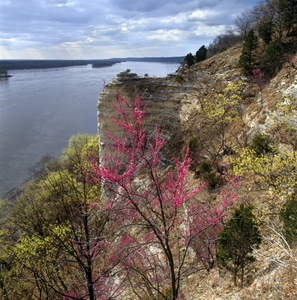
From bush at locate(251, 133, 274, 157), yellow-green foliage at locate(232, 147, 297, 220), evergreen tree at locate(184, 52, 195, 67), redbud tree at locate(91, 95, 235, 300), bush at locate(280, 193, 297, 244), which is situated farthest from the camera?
evergreen tree at locate(184, 52, 195, 67)

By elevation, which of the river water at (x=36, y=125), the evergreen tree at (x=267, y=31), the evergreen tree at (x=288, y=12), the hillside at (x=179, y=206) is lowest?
the river water at (x=36, y=125)

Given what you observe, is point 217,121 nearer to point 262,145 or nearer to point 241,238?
point 262,145

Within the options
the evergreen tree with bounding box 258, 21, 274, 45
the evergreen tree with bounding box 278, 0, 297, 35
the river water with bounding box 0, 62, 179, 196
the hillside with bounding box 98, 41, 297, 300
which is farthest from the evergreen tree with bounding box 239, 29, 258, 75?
the river water with bounding box 0, 62, 179, 196

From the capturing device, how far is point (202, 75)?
20.7 metres

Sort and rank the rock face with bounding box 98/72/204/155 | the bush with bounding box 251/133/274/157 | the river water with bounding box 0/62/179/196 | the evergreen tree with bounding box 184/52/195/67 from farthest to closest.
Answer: the river water with bounding box 0/62/179/196
the evergreen tree with bounding box 184/52/195/67
the rock face with bounding box 98/72/204/155
the bush with bounding box 251/133/274/157

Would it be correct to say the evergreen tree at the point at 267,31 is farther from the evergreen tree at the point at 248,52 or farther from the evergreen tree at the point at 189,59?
the evergreen tree at the point at 189,59

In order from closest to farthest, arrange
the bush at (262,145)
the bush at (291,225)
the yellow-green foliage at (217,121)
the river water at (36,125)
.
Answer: the bush at (291,225) → the bush at (262,145) → the yellow-green foliage at (217,121) → the river water at (36,125)

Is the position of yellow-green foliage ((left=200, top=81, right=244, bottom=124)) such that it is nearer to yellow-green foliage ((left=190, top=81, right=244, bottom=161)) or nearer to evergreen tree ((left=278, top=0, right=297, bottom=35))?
yellow-green foliage ((left=190, top=81, right=244, bottom=161))

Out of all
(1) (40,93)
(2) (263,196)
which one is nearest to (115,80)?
(2) (263,196)

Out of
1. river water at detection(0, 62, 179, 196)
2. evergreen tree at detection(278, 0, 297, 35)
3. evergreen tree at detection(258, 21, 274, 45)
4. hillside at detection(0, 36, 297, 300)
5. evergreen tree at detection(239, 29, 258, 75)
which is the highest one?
evergreen tree at detection(278, 0, 297, 35)

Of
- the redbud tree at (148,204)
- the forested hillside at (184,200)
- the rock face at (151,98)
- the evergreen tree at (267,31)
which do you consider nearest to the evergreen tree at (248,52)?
the forested hillside at (184,200)

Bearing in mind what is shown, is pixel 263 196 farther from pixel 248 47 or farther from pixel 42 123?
pixel 42 123

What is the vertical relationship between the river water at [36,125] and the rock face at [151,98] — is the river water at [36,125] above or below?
below

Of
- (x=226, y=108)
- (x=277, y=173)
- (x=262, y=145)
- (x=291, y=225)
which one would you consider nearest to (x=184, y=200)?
(x=291, y=225)
